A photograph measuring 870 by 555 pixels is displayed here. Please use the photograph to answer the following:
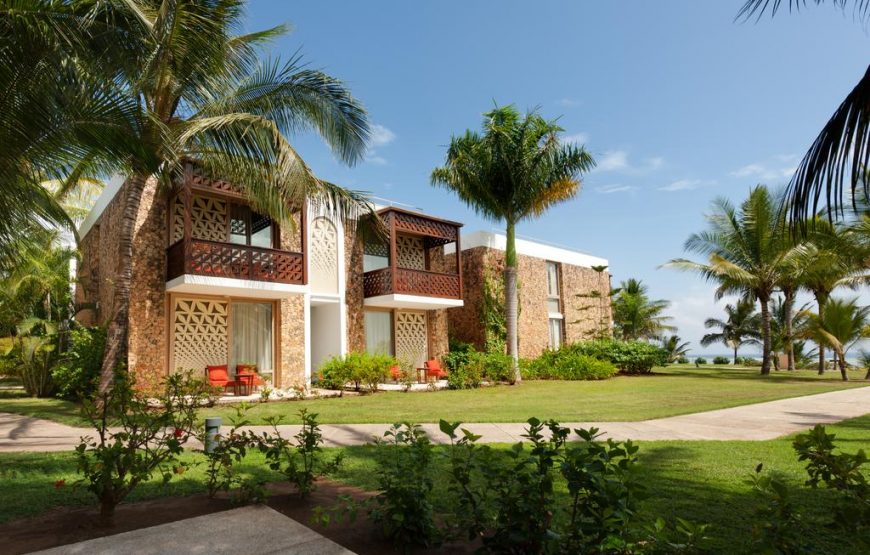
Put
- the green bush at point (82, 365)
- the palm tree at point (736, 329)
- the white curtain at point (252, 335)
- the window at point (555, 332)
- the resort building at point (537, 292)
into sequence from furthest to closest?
1. the palm tree at point (736, 329)
2. the window at point (555, 332)
3. the resort building at point (537, 292)
4. the white curtain at point (252, 335)
5. the green bush at point (82, 365)

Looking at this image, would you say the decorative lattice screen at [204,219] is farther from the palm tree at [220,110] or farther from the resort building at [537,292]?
the resort building at [537,292]

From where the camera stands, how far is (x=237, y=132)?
379 inches

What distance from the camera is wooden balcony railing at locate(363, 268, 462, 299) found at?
1662cm

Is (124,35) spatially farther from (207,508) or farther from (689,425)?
(689,425)

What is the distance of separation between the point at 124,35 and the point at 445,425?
6.16 meters

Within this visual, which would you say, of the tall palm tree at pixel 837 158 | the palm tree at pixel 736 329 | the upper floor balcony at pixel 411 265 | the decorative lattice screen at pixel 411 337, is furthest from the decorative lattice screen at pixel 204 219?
the palm tree at pixel 736 329

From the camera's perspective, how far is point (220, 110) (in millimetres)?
10242

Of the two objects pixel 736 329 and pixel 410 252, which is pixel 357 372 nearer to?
pixel 410 252

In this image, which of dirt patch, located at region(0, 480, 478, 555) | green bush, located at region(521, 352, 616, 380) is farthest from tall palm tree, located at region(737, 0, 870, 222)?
green bush, located at region(521, 352, 616, 380)

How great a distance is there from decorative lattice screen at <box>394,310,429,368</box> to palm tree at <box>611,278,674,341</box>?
11562mm

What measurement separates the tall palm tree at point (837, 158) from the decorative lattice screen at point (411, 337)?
51.5 feet

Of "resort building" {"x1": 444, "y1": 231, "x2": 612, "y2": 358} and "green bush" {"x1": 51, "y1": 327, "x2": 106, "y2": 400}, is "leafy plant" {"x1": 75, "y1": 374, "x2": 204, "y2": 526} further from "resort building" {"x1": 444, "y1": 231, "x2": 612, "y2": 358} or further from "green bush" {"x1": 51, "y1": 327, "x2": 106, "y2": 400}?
"resort building" {"x1": 444, "y1": 231, "x2": 612, "y2": 358}

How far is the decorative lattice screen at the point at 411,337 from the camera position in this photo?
59.9 ft

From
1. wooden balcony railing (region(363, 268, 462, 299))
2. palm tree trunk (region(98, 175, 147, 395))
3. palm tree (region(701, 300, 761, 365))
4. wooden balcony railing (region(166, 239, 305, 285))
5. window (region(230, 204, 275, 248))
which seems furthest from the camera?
palm tree (region(701, 300, 761, 365))
